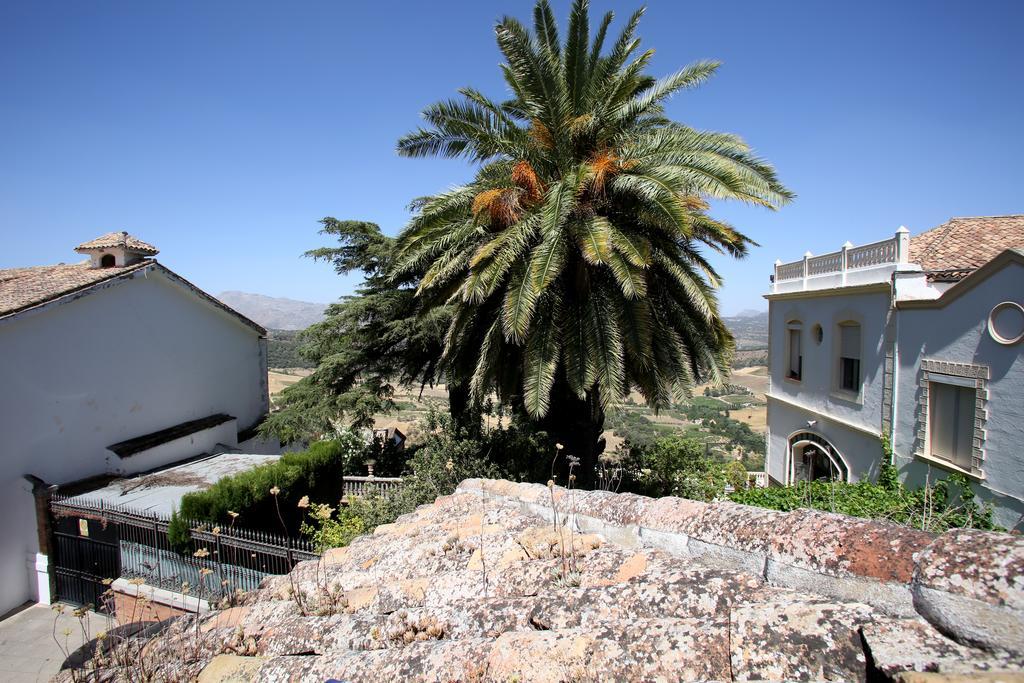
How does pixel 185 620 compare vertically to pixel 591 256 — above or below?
below

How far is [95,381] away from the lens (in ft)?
43.7

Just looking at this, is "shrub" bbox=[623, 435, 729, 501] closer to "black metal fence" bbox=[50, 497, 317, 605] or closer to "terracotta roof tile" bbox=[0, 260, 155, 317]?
"black metal fence" bbox=[50, 497, 317, 605]

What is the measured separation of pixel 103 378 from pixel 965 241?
21227mm

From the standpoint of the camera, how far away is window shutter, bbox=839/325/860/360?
12094 mm

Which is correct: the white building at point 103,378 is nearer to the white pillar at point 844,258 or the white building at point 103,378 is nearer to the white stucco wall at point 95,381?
the white stucco wall at point 95,381

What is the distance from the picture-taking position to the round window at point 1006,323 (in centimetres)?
840

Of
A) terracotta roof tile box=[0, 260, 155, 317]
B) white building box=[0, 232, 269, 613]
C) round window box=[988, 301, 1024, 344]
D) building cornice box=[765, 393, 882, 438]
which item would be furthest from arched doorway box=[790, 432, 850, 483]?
terracotta roof tile box=[0, 260, 155, 317]

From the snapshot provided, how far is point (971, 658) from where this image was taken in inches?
55.6

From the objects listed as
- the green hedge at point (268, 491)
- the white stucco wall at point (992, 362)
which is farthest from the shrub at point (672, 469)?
the green hedge at point (268, 491)

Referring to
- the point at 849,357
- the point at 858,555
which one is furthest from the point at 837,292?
the point at 858,555

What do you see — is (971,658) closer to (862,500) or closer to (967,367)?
(862,500)

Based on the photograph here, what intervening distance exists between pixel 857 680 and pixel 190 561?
11.7 m

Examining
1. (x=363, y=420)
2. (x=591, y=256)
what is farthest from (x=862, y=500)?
(x=363, y=420)

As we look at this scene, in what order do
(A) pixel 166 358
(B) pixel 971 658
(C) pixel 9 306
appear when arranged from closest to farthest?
(B) pixel 971 658, (C) pixel 9 306, (A) pixel 166 358
